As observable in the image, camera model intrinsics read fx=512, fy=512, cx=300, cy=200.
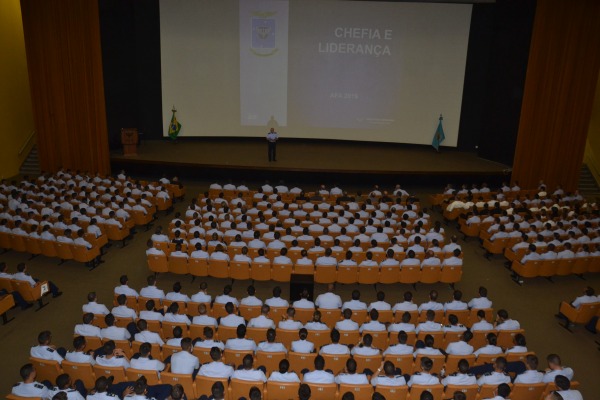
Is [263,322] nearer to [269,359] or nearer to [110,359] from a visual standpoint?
[269,359]

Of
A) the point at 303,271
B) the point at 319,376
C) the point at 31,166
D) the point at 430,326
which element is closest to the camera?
the point at 319,376

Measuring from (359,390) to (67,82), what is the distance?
52.2 ft

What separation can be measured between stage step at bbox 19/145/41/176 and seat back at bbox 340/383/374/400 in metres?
17.6

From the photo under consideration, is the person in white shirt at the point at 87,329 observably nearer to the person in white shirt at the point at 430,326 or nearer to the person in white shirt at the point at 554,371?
the person in white shirt at the point at 430,326

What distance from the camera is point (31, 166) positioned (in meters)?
20.5

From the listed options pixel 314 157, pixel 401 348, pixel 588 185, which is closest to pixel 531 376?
pixel 401 348

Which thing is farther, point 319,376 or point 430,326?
point 430,326

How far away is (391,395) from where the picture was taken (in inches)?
268

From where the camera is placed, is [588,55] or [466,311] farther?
[588,55]

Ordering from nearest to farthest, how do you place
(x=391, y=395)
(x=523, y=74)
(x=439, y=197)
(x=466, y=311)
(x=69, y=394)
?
(x=69, y=394)
(x=391, y=395)
(x=466, y=311)
(x=439, y=197)
(x=523, y=74)

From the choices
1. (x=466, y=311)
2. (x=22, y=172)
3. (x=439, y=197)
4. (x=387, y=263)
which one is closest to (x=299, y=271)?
(x=387, y=263)

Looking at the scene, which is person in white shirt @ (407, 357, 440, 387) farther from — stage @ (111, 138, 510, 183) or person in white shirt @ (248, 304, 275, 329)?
stage @ (111, 138, 510, 183)

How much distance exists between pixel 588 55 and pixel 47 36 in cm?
A: 1854

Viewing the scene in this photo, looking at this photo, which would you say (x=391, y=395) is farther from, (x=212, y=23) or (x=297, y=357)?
(x=212, y=23)
